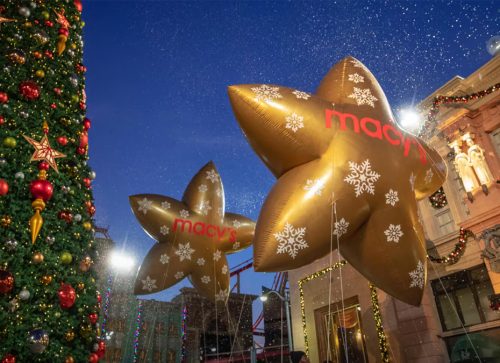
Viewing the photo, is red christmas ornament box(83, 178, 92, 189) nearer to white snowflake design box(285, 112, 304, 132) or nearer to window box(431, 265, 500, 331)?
white snowflake design box(285, 112, 304, 132)

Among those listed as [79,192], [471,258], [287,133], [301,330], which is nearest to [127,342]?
[301,330]

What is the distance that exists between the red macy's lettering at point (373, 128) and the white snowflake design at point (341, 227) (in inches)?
30.6

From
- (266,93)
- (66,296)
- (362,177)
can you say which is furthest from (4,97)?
(362,177)

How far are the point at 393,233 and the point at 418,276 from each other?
1.45ft

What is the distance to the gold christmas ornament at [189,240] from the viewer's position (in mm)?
5426

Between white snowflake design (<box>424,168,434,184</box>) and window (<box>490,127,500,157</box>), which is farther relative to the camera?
window (<box>490,127,500,157</box>)

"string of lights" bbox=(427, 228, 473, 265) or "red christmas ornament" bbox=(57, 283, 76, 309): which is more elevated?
"string of lights" bbox=(427, 228, 473, 265)

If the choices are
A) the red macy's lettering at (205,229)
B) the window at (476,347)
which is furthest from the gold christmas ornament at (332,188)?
the window at (476,347)

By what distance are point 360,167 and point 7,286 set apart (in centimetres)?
274

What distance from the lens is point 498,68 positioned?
27.5 ft

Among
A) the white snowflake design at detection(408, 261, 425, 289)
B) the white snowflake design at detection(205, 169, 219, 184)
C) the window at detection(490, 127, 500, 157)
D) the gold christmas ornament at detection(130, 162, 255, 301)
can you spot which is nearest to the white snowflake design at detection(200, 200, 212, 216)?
the gold christmas ornament at detection(130, 162, 255, 301)

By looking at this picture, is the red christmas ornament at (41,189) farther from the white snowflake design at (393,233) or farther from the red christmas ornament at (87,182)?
the white snowflake design at (393,233)

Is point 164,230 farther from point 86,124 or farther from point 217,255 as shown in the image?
point 86,124

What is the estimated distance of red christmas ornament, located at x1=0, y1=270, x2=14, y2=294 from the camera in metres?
2.53
